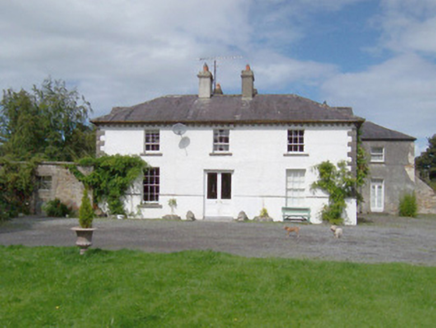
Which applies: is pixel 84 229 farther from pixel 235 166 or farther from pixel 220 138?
pixel 220 138

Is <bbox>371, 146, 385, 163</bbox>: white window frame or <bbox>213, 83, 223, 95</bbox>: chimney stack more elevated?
<bbox>213, 83, 223, 95</bbox>: chimney stack

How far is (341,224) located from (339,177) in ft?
7.41

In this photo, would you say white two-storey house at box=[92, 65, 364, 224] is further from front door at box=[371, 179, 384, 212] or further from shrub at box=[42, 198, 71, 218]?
front door at box=[371, 179, 384, 212]

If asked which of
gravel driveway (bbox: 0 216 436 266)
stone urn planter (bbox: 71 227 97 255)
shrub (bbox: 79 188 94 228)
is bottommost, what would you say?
gravel driveway (bbox: 0 216 436 266)

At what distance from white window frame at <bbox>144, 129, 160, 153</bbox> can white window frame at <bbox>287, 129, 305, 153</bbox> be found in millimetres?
6748

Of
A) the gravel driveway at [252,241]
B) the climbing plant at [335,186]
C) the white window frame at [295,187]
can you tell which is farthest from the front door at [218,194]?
the gravel driveway at [252,241]

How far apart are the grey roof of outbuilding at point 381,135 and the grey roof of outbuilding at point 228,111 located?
29.9 feet

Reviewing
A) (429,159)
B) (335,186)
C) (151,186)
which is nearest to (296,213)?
(335,186)

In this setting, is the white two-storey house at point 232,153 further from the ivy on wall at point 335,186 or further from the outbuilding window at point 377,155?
the outbuilding window at point 377,155

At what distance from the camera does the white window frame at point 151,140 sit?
23.4 m

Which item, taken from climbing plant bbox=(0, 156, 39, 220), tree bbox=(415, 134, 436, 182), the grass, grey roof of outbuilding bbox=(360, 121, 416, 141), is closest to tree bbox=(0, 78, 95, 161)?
climbing plant bbox=(0, 156, 39, 220)

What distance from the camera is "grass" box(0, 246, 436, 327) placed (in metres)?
6.18

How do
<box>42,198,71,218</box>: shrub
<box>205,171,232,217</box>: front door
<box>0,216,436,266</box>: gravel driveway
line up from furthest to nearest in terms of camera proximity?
<box>205,171,232,217</box>: front door
<box>42,198,71,218</box>: shrub
<box>0,216,436,266</box>: gravel driveway

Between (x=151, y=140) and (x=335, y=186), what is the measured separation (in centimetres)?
957
